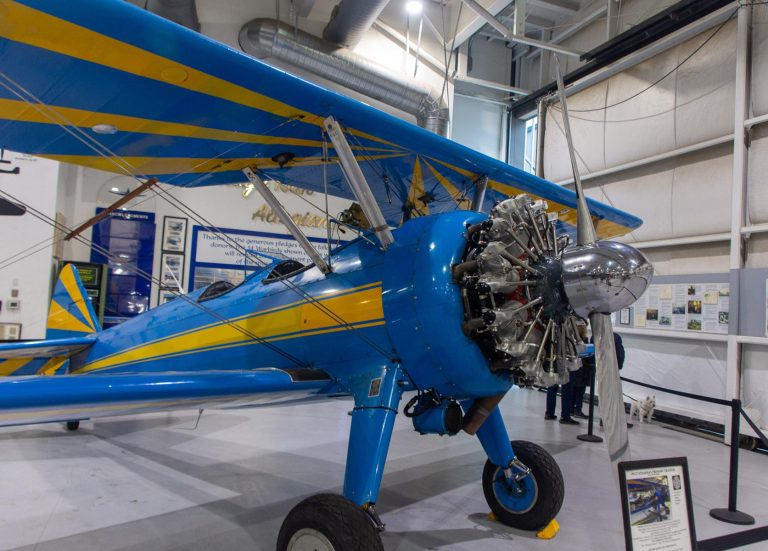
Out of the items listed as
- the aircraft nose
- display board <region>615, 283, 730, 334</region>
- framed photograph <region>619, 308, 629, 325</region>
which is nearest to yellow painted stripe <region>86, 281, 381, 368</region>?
the aircraft nose

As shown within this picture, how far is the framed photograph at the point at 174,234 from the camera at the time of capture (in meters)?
9.61

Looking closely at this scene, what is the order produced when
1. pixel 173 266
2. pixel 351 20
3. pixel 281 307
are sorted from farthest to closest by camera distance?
1. pixel 173 266
2. pixel 351 20
3. pixel 281 307

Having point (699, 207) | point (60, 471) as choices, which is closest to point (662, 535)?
point (60, 471)

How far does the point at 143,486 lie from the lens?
12.5 ft

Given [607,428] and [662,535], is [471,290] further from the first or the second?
[662,535]

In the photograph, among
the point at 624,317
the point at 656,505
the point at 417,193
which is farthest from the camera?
the point at 624,317

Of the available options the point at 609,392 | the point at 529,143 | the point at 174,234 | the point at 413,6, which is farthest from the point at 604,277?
the point at 529,143

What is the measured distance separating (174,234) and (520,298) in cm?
857

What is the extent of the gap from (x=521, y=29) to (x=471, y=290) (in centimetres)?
776

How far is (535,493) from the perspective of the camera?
3158mm

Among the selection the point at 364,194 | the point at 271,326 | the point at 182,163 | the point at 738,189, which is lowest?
the point at 271,326

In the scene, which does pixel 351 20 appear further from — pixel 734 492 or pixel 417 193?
pixel 734 492

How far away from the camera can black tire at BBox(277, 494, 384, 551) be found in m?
2.09

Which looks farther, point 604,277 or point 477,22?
point 477,22
